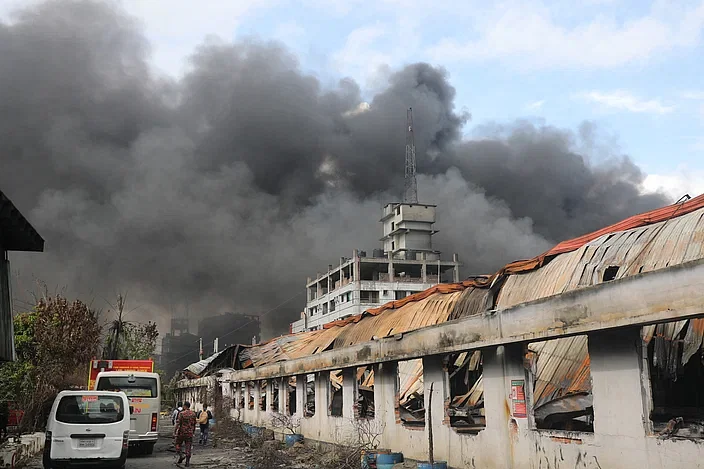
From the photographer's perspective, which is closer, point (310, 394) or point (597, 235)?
point (597, 235)

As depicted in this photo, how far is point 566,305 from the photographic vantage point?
844 centimetres

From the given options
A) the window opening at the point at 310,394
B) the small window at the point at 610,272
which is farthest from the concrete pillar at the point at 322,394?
the small window at the point at 610,272

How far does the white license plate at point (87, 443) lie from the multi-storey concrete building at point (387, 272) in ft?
232

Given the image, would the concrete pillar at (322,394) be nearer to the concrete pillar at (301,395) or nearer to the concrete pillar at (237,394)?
the concrete pillar at (301,395)

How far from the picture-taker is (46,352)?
83.7 ft

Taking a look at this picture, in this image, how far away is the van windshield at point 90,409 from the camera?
14.2m

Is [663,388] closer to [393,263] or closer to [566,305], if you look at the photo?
[566,305]

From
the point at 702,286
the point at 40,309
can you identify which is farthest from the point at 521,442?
the point at 40,309

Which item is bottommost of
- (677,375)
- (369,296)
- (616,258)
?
(677,375)

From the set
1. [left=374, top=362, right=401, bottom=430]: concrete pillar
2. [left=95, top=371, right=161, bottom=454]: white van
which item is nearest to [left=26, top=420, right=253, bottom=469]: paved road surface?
[left=95, top=371, right=161, bottom=454]: white van

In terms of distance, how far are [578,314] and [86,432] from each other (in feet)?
35.5

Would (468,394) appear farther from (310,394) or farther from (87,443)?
(310,394)

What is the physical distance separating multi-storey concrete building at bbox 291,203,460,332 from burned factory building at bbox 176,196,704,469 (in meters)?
69.6

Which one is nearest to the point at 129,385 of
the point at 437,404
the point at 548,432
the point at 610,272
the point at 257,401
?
the point at 257,401
